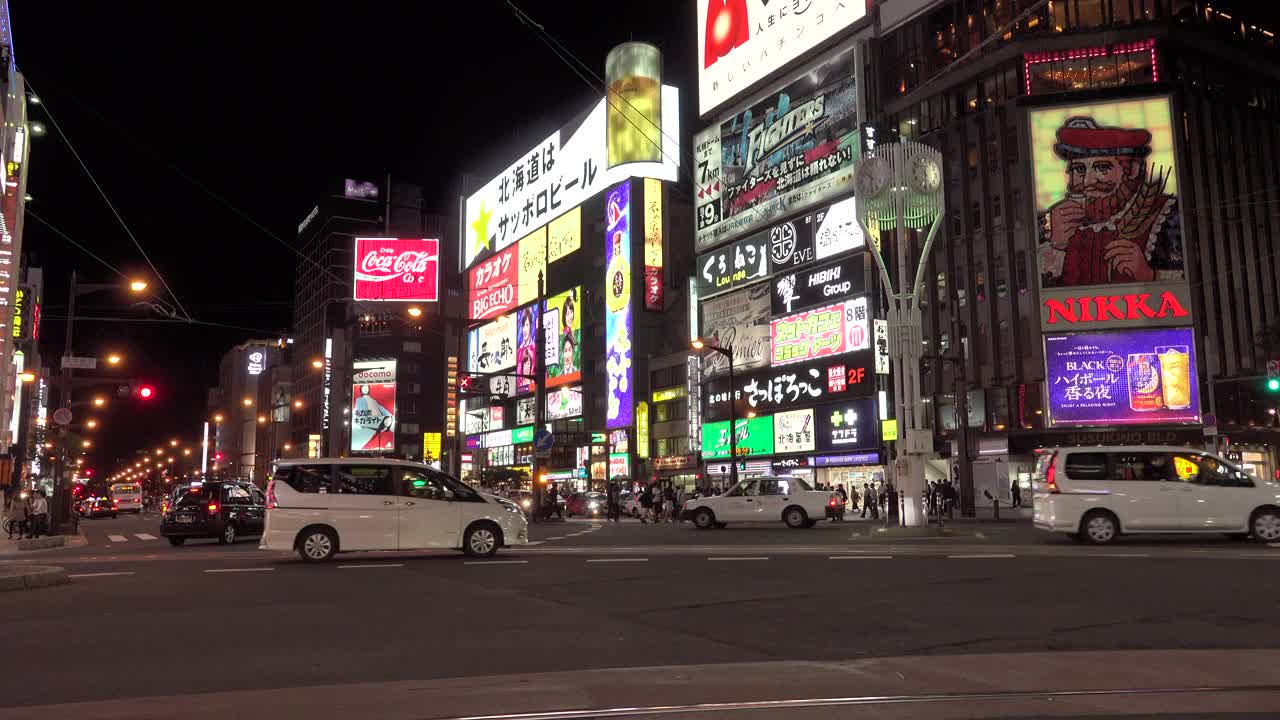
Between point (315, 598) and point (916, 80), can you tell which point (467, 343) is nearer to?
point (916, 80)

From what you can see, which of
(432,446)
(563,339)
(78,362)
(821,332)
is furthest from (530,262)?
(78,362)

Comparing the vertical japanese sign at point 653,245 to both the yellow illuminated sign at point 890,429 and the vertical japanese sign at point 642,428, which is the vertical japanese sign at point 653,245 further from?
the yellow illuminated sign at point 890,429

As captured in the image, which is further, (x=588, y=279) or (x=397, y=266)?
(x=588, y=279)

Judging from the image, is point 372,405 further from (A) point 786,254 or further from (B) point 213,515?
(B) point 213,515

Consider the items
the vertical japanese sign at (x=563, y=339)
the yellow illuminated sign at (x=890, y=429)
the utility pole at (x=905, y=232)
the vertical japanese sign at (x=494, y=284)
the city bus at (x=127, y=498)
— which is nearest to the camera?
the utility pole at (x=905, y=232)

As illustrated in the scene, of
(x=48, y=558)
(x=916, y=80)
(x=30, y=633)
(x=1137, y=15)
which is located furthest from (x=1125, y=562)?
(x=916, y=80)

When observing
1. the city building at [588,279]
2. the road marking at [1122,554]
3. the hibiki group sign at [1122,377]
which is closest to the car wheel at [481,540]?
the road marking at [1122,554]

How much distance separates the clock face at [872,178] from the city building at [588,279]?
3814 cm

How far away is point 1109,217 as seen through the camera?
4762 centimetres

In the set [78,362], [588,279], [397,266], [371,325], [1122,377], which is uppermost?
[371,325]

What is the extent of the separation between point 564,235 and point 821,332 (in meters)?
35.9

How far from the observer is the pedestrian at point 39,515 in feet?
86.6

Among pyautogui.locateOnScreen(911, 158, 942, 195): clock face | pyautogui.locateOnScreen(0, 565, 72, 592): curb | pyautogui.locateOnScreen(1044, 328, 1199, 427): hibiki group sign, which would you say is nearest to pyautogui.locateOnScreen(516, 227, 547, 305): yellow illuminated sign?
pyautogui.locateOnScreen(1044, 328, 1199, 427): hibiki group sign

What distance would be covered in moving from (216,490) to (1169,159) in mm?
43760
